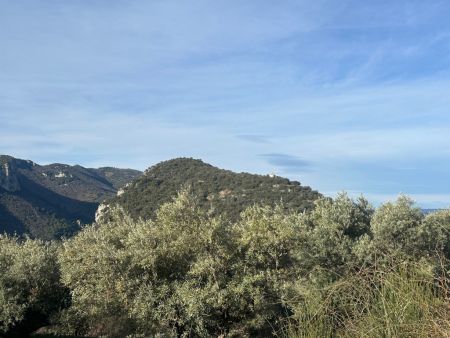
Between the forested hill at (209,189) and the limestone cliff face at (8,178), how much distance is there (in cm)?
4099

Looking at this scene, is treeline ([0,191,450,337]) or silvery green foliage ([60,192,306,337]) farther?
treeline ([0,191,450,337])

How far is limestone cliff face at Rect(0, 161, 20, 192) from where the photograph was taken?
139750 mm

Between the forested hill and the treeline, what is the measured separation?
194ft

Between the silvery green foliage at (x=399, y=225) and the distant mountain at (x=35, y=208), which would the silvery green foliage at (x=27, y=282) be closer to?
the silvery green foliage at (x=399, y=225)

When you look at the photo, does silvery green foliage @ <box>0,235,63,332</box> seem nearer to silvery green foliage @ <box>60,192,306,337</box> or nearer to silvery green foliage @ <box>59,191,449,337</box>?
silvery green foliage @ <box>59,191,449,337</box>

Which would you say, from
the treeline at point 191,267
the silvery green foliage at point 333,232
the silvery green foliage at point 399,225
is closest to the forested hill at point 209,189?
the silvery green foliage at point 333,232

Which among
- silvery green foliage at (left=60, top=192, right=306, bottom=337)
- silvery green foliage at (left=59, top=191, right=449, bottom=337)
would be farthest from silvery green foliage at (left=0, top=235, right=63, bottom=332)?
silvery green foliage at (left=60, top=192, right=306, bottom=337)

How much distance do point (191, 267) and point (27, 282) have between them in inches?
553

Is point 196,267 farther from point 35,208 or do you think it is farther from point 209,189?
point 35,208

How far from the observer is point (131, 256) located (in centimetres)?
2612

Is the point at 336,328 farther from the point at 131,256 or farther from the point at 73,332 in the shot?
the point at 73,332

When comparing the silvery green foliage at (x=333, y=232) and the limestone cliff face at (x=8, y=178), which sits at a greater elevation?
the limestone cliff face at (x=8, y=178)

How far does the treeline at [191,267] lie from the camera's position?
25047 mm

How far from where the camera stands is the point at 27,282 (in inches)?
1255
